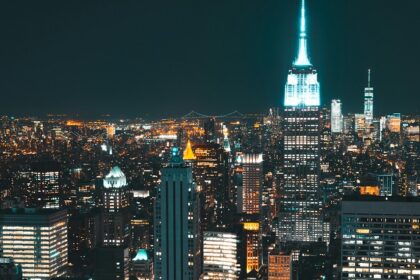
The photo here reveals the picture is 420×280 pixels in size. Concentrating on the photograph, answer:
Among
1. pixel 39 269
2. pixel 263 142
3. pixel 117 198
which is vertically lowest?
pixel 39 269

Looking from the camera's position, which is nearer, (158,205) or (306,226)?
(158,205)

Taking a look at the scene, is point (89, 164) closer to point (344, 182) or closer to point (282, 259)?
point (282, 259)

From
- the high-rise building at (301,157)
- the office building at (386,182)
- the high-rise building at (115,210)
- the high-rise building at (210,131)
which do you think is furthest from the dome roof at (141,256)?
the high-rise building at (301,157)

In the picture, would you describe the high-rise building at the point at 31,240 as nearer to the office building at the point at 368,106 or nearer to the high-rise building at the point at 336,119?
the office building at the point at 368,106

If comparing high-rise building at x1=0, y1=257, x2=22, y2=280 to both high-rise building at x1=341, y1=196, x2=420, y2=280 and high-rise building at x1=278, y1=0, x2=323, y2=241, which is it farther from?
high-rise building at x1=278, y1=0, x2=323, y2=241

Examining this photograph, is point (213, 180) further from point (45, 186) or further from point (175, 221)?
point (175, 221)

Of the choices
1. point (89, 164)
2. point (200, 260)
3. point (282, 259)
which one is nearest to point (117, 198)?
point (89, 164)
